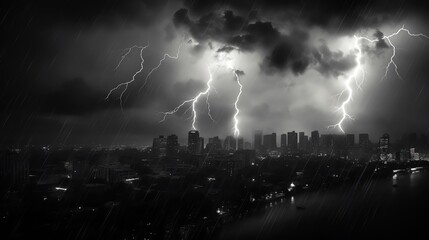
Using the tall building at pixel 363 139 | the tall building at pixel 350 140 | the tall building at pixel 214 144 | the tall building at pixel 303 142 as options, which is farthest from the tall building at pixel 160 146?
the tall building at pixel 363 139

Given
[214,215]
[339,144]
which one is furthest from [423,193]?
[339,144]

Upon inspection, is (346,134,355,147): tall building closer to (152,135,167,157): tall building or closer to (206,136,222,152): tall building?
(206,136,222,152): tall building

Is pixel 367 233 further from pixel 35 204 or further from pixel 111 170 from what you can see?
pixel 111 170

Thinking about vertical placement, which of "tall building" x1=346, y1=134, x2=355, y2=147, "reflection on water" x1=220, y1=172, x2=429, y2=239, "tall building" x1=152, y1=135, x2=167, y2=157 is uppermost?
→ "tall building" x1=346, y1=134, x2=355, y2=147

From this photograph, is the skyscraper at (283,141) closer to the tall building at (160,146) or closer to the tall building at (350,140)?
the tall building at (350,140)

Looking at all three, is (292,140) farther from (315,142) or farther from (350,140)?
(350,140)

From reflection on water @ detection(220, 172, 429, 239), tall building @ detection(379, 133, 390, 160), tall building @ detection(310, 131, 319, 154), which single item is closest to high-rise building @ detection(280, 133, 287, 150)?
tall building @ detection(310, 131, 319, 154)
